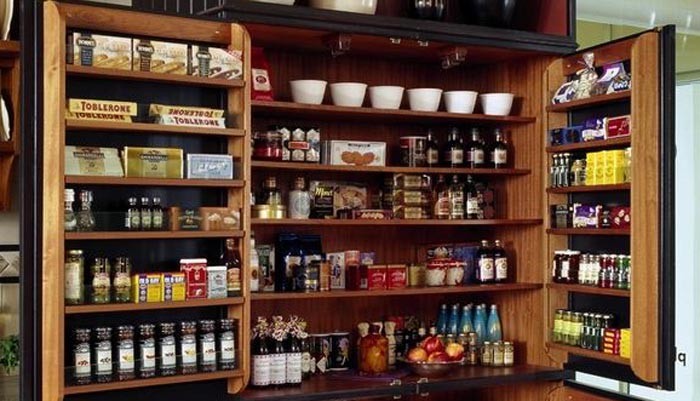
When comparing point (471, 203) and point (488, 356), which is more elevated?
point (471, 203)

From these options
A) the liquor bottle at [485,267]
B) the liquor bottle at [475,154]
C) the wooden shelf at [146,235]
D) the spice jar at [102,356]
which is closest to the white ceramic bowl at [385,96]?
the liquor bottle at [475,154]

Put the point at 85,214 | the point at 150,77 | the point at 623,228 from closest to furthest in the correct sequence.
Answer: the point at 85,214, the point at 150,77, the point at 623,228

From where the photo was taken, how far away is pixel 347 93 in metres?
4.29

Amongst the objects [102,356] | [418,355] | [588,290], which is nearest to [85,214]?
[102,356]

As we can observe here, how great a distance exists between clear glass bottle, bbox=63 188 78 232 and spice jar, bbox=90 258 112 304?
166mm

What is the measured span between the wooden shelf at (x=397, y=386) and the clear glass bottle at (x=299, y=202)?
0.66 metres

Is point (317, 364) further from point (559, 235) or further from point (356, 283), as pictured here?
point (559, 235)

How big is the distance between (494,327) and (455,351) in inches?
14.5

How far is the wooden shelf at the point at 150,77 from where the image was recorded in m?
3.52

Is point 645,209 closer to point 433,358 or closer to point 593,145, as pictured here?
point 593,145

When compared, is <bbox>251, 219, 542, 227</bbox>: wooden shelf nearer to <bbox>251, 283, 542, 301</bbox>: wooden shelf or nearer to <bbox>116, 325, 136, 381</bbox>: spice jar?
<bbox>251, 283, 542, 301</bbox>: wooden shelf

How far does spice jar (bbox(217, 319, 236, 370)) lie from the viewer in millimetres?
3744

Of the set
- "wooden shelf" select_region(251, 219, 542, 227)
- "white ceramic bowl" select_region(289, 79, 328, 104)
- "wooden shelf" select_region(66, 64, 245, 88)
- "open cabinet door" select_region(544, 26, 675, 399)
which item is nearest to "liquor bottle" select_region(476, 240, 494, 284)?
"wooden shelf" select_region(251, 219, 542, 227)

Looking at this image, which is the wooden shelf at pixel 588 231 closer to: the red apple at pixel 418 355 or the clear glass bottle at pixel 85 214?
the red apple at pixel 418 355
